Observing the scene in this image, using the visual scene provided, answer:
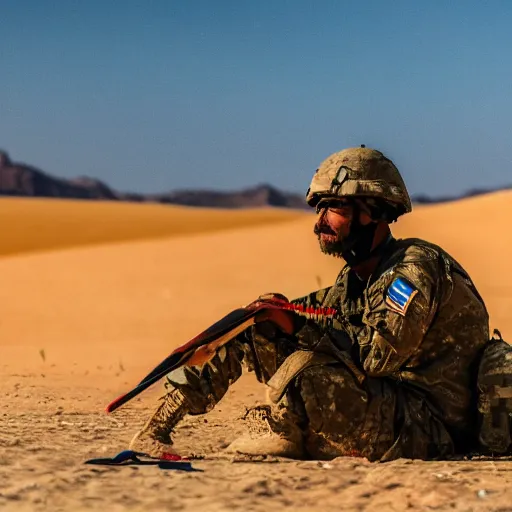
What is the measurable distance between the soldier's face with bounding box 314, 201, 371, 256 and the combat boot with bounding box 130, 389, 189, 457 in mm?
955

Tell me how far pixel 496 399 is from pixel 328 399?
0.77 m

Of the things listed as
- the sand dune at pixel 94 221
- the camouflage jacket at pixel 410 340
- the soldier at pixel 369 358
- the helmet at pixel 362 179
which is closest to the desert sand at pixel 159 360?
the soldier at pixel 369 358

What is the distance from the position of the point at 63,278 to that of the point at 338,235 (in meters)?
12.5

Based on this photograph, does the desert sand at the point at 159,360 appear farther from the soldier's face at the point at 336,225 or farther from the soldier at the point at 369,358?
the soldier's face at the point at 336,225

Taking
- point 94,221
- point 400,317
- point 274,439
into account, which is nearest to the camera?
point 400,317

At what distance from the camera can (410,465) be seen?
13.7ft

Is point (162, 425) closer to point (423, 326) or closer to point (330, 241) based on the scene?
point (330, 241)

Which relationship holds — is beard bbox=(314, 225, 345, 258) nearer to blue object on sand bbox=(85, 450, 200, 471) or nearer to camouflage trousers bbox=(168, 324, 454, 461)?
camouflage trousers bbox=(168, 324, 454, 461)

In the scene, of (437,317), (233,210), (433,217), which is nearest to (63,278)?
(433,217)

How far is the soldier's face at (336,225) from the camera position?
4.62 meters

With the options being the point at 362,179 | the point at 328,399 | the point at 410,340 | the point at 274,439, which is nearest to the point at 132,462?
the point at 274,439

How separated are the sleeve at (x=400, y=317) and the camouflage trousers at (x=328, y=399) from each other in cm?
13

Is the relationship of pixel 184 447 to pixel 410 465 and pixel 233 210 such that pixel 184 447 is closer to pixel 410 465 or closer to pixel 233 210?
pixel 410 465

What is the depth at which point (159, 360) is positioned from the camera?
955 centimetres
